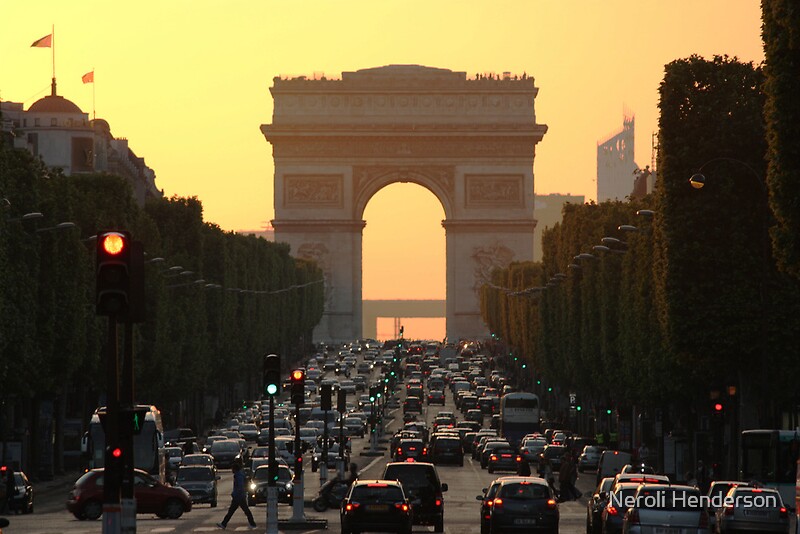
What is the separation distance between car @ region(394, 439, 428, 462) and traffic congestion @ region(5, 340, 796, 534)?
79mm

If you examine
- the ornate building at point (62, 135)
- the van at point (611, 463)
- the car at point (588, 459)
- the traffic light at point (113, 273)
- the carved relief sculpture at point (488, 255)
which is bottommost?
the car at point (588, 459)

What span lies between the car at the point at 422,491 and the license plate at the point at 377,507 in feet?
14.8

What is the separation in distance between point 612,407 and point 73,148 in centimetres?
6793

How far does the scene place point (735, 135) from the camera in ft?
200

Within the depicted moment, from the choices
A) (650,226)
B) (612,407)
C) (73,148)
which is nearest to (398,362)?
(73,148)

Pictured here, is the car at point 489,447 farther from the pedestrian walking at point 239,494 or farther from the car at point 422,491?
the pedestrian walking at point 239,494

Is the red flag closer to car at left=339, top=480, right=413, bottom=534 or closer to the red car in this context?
the red car

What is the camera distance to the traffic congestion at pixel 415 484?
4003cm

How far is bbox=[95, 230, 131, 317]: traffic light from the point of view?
81.4 feet

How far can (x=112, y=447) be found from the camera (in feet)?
83.9

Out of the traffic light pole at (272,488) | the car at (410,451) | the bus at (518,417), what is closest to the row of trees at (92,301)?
the car at (410,451)

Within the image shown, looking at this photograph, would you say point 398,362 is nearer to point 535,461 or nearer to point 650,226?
point 535,461

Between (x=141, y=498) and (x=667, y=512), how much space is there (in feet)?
62.2

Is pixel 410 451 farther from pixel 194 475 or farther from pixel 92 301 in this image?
pixel 194 475
